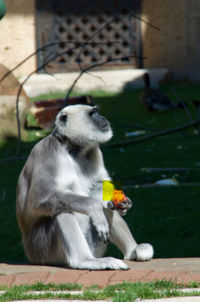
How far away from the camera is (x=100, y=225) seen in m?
4.60

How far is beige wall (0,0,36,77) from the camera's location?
14.6 metres

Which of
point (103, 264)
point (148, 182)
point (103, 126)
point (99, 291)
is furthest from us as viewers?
point (148, 182)

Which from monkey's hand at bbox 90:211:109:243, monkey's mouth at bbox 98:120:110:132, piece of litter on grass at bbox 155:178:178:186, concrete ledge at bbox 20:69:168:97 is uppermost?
monkey's mouth at bbox 98:120:110:132

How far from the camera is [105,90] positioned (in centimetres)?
1352

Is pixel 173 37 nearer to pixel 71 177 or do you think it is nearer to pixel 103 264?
pixel 71 177

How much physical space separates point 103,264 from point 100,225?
27 centimetres

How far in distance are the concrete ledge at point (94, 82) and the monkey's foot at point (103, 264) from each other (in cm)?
889

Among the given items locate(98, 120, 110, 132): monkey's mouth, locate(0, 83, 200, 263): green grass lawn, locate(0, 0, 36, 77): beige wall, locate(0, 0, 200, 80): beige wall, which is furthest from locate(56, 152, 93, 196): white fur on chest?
locate(0, 0, 36, 77): beige wall

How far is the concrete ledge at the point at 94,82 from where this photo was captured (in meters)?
13.4

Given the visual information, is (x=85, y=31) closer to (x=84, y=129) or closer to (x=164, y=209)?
(x=164, y=209)

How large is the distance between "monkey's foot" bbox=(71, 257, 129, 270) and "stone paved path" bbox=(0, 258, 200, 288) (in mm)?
72

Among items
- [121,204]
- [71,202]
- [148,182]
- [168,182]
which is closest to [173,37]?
[148,182]

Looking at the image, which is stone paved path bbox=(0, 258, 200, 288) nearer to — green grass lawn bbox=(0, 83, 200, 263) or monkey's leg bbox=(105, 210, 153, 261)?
monkey's leg bbox=(105, 210, 153, 261)

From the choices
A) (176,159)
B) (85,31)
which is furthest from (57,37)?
(176,159)
